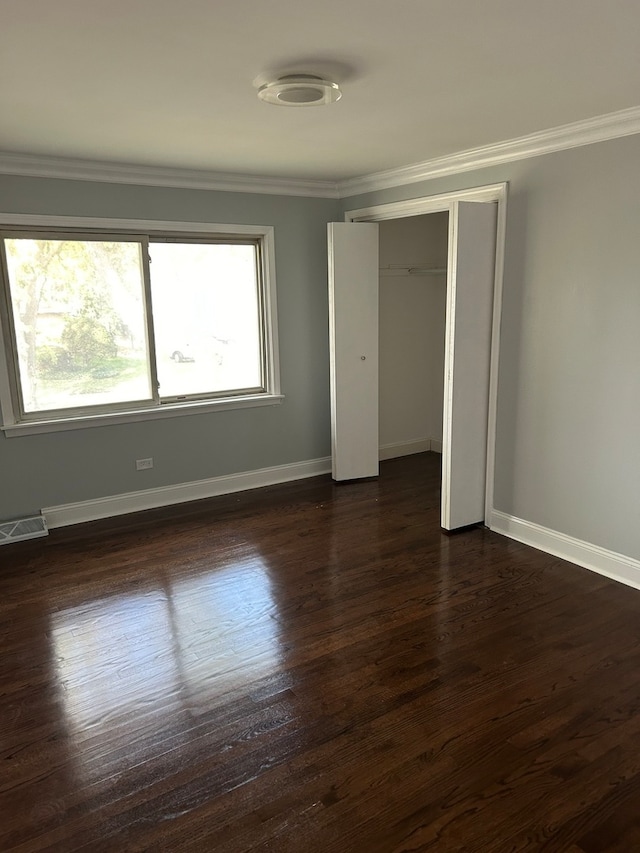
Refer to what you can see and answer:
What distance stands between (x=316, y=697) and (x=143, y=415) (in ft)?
8.85

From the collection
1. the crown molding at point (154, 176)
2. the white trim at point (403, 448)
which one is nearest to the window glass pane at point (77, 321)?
the crown molding at point (154, 176)

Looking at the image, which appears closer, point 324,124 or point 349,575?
point 324,124

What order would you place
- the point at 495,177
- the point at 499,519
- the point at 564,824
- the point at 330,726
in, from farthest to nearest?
the point at 499,519 → the point at 495,177 → the point at 330,726 → the point at 564,824

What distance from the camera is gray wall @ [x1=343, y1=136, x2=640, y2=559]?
10.4 feet

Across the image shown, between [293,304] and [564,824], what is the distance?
4.03 m

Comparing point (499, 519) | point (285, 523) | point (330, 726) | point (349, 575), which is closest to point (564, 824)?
point (330, 726)

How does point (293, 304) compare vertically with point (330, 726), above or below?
above

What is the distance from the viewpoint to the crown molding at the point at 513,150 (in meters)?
3.04

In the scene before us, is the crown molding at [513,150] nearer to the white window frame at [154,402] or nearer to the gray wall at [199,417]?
the gray wall at [199,417]

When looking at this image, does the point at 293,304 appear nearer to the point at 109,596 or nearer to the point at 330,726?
the point at 109,596

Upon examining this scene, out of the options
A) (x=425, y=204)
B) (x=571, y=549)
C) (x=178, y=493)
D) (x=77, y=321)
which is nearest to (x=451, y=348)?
(x=425, y=204)

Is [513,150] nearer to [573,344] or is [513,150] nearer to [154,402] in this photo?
[573,344]

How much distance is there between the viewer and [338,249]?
15.5 ft

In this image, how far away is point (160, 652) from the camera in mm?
2787
